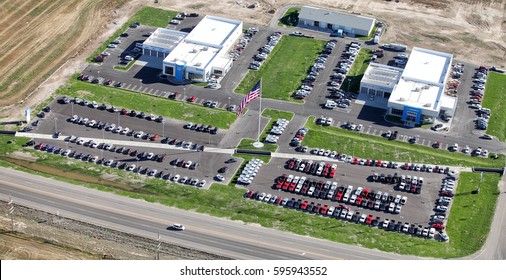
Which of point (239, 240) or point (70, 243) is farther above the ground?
point (70, 243)

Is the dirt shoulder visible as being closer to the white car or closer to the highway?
the highway


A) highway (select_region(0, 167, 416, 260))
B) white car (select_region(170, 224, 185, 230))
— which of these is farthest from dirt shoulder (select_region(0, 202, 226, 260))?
white car (select_region(170, 224, 185, 230))

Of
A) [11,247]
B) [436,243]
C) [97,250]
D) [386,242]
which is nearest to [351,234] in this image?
[386,242]

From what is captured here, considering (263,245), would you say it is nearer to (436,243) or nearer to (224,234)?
(224,234)

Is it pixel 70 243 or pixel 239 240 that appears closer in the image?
pixel 70 243

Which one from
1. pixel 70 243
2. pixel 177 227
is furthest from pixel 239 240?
pixel 70 243

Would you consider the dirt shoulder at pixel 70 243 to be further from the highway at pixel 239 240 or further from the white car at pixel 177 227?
the white car at pixel 177 227

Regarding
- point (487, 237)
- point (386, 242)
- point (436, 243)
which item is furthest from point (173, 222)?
point (487, 237)

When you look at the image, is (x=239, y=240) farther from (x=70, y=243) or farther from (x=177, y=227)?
(x=70, y=243)
